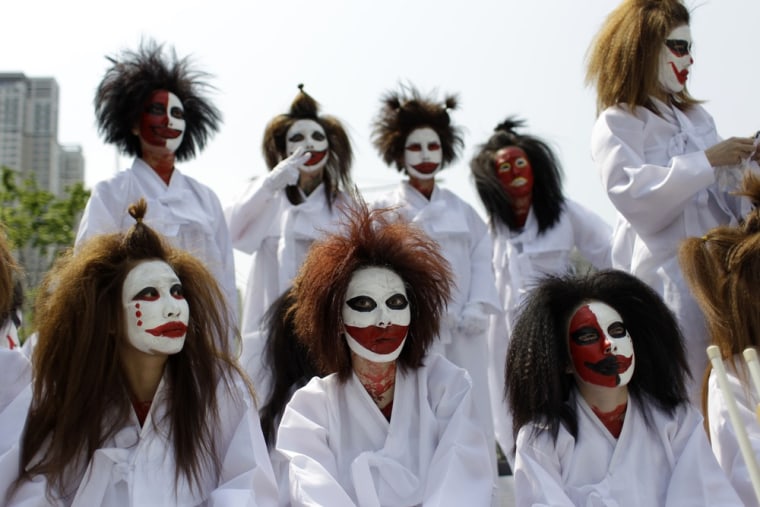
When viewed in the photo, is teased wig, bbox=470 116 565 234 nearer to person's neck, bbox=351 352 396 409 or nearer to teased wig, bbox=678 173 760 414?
teased wig, bbox=678 173 760 414

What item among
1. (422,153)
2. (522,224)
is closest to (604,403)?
(422,153)

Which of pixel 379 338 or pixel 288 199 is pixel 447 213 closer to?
pixel 288 199

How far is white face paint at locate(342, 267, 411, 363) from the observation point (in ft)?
14.4

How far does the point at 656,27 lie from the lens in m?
5.38

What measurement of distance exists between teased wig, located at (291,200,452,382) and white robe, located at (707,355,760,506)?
1.26m

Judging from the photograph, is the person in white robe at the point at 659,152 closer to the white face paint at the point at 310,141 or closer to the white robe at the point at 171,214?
the white face paint at the point at 310,141

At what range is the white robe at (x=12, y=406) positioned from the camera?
12.9 ft

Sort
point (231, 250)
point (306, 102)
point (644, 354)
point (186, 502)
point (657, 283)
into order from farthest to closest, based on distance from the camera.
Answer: point (306, 102) < point (231, 250) < point (657, 283) < point (644, 354) < point (186, 502)

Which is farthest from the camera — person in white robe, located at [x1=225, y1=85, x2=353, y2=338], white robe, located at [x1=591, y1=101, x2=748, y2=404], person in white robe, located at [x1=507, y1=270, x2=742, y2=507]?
person in white robe, located at [x1=225, y1=85, x2=353, y2=338]

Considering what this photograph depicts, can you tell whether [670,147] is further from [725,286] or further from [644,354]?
[644,354]

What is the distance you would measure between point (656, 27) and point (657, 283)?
4.27ft

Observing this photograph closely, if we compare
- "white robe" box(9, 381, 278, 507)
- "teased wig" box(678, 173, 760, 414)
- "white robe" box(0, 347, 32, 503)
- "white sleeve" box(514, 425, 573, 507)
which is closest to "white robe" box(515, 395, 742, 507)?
"white sleeve" box(514, 425, 573, 507)

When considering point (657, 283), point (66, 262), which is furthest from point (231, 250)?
point (657, 283)

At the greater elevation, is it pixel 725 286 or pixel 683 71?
pixel 683 71
